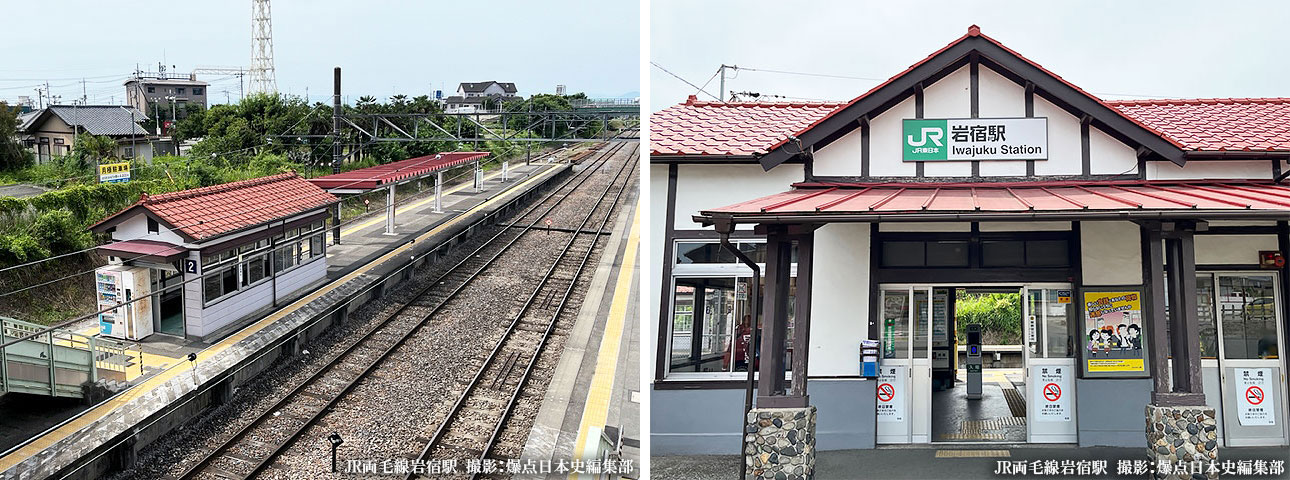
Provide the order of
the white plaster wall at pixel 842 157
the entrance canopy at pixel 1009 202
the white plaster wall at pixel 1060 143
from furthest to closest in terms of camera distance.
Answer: the white plaster wall at pixel 842 157, the white plaster wall at pixel 1060 143, the entrance canopy at pixel 1009 202

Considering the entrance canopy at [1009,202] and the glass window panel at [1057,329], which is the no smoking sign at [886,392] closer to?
the glass window panel at [1057,329]

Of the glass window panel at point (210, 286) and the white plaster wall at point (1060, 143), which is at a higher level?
the white plaster wall at point (1060, 143)

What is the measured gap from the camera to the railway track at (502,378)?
611 cm

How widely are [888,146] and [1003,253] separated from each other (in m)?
1.08

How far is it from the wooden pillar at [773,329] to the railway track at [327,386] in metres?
3.53

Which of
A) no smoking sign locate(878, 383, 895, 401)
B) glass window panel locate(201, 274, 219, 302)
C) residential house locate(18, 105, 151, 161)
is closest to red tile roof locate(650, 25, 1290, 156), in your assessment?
no smoking sign locate(878, 383, 895, 401)

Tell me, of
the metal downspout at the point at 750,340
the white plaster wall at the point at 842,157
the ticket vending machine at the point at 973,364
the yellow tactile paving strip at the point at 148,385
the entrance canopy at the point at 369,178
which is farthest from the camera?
the entrance canopy at the point at 369,178

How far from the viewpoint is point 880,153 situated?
16.9ft

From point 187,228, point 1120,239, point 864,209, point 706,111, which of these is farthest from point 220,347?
point 1120,239

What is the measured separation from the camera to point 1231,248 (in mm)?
5430

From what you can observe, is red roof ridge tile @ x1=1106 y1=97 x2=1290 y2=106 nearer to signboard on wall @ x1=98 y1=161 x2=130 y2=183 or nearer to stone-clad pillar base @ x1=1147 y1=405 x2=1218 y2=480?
stone-clad pillar base @ x1=1147 y1=405 x2=1218 y2=480

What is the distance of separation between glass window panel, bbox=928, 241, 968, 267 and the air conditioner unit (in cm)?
778

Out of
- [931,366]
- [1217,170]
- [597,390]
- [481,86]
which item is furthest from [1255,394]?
[481,86]

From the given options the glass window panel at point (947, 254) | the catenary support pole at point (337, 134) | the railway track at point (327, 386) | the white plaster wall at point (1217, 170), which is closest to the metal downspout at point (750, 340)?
the glass window panel at point (947, 254)
